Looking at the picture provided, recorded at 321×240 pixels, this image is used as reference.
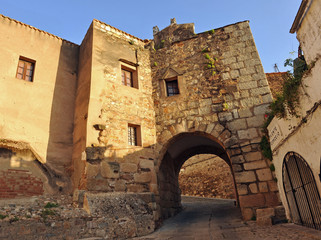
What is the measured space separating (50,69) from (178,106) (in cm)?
406

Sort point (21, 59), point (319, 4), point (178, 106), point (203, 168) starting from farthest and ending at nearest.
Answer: point (203, 168) → point (178, 106) → point (21, 59) → point (319, 4)

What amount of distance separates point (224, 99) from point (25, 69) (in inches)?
231

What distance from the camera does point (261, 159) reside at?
6441 millimetres

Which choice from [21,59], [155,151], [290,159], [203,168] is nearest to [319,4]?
[290,159]

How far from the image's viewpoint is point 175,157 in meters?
9.41

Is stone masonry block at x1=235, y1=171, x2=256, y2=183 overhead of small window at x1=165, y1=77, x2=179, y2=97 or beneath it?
beneath

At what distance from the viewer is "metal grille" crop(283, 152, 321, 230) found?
4.36 m

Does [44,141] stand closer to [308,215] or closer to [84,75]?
[84,75]

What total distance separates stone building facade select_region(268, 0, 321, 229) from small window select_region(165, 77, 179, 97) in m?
3.43

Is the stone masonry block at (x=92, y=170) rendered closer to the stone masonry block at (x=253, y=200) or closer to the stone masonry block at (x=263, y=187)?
the stone masonry block at (x=253, y=200)

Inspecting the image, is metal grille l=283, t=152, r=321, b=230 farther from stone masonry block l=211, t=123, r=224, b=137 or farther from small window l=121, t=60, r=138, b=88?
small window l=121, t=60, r=138, b=88

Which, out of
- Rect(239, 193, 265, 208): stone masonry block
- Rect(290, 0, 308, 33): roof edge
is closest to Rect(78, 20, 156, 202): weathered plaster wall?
Rect(239, 193, 265, 208): stone masonry block

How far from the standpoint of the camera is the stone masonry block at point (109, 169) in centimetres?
605

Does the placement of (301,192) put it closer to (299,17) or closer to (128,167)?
(299,17)
